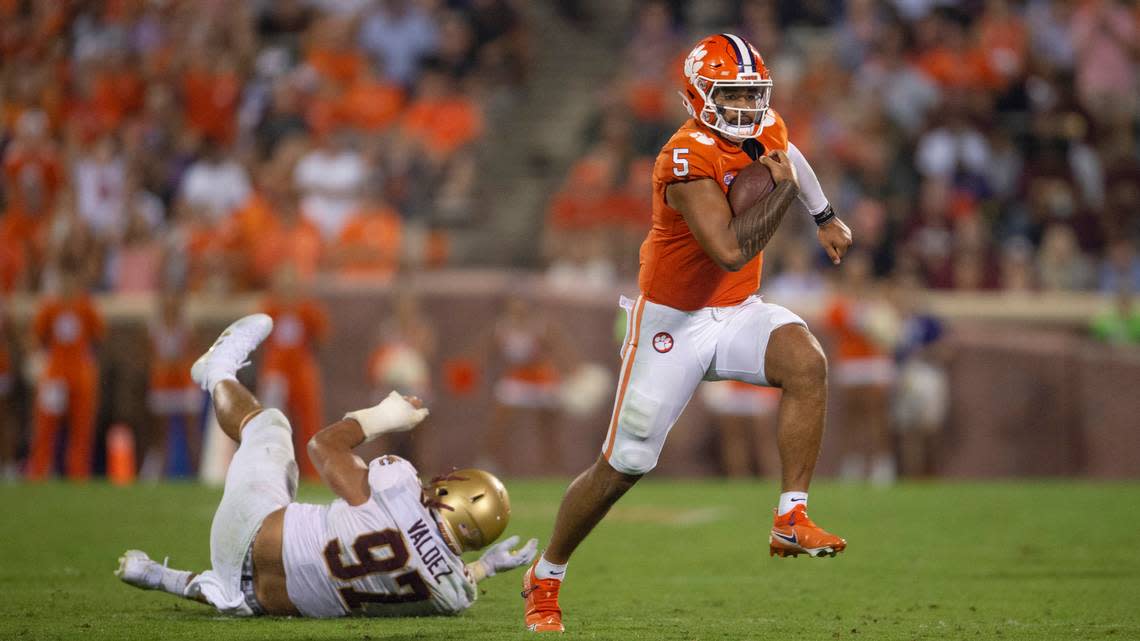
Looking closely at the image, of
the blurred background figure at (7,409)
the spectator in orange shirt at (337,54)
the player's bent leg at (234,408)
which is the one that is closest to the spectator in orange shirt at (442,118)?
the spectator in orange shirt at (337,54)

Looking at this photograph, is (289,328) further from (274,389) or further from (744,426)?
(744,426)

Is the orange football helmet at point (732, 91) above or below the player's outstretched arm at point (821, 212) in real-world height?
above

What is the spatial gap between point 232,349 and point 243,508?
1166 millimetres

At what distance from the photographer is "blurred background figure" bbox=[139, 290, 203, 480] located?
51.4 feet

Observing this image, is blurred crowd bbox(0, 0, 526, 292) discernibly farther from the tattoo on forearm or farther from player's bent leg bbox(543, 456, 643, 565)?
the tattoo on forearm

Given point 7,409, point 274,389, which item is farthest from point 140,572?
point 7,409

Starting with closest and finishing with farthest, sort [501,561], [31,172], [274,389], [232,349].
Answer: [501,561]
[232,349]
[274,389]
[31,172]

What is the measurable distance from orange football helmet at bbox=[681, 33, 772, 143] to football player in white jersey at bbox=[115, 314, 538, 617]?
1.65 m

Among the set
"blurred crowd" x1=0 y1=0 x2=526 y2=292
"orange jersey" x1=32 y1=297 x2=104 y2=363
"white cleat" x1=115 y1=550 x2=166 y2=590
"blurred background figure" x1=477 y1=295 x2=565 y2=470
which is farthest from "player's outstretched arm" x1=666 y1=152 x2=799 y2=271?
"orange jersey" x1=32 y1=297 x2=104 y2=363

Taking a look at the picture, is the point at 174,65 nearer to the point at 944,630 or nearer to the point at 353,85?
the point at 353,85

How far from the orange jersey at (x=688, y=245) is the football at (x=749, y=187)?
0.06 m

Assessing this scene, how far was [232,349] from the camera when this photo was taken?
7.18 metres

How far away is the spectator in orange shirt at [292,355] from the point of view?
15.4 metres

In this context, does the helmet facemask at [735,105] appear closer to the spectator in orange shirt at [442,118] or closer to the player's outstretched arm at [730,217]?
the player's outstretched arm at [730,217]
